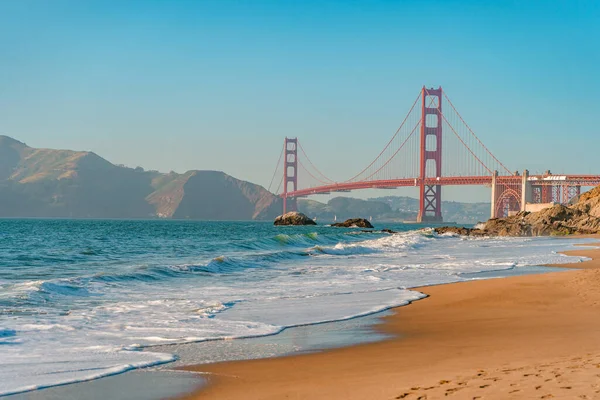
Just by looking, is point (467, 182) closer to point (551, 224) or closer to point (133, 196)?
point (551, 224)

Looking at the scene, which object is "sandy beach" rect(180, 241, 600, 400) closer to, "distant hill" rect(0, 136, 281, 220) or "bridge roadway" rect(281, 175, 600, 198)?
"bridge roadway" rect(281, 175, 600, 198)

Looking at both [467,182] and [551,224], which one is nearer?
[551,224]

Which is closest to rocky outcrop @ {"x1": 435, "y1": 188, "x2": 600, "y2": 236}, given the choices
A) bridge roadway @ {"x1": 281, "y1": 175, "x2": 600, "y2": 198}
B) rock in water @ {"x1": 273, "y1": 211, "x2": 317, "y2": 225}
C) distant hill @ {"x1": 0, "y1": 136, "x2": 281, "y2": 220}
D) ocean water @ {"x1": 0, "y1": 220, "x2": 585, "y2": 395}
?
bridge roadway @ {"x1": 281, "y1": 175, "x2": 600, "y2": 198}

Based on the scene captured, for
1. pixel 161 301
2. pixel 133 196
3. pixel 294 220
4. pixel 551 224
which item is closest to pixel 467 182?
pixel 294 220

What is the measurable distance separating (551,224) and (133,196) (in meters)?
115

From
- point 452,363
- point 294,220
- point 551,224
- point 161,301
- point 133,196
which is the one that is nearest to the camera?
point 452,363

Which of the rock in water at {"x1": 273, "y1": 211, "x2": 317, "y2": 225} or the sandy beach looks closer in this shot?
the sandy beach

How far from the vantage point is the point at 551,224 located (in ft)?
134

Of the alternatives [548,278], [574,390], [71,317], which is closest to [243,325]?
[71,317]

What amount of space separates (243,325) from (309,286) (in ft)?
13.9

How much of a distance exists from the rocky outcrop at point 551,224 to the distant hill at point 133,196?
81.6 meters

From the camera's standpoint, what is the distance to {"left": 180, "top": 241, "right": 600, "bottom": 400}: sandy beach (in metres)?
4.21

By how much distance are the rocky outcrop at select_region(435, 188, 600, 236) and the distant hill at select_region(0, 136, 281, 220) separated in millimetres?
81579

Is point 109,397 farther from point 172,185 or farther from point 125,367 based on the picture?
point 172,185
